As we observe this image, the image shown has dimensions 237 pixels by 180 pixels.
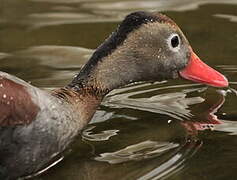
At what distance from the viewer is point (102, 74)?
19.5 ft

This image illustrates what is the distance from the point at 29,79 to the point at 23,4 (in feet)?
6.70

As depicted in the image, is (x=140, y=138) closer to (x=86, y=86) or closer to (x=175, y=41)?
(x=86, y=86)

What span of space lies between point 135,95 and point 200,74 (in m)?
0.61

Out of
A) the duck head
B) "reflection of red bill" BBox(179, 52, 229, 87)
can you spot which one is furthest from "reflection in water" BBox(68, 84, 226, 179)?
the duck head

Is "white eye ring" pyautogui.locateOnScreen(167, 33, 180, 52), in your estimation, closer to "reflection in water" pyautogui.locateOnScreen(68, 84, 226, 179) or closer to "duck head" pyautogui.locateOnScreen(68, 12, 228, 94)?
"duck head" pyautogui.locateOnScreen(68, 12, 228, 94)

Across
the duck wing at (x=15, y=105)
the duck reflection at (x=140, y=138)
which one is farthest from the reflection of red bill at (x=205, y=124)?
the duck wing at (x=15, y=105)

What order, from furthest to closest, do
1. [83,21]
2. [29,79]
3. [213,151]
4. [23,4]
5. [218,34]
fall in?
[23,4], [83,21], [218,34], [29,79], [213,151]

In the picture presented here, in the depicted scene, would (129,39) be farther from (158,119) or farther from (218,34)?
(218,34)

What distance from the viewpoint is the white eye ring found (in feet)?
19.9

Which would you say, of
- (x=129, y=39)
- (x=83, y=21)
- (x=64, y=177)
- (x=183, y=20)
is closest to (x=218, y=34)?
(x=183, y=20)

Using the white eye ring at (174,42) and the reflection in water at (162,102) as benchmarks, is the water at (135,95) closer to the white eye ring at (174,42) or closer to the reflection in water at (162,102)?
the reflection in water at (162,102)

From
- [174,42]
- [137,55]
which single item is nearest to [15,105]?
[137,55]

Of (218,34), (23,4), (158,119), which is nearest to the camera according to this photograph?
(158,119)

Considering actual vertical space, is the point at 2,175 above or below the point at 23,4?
below
